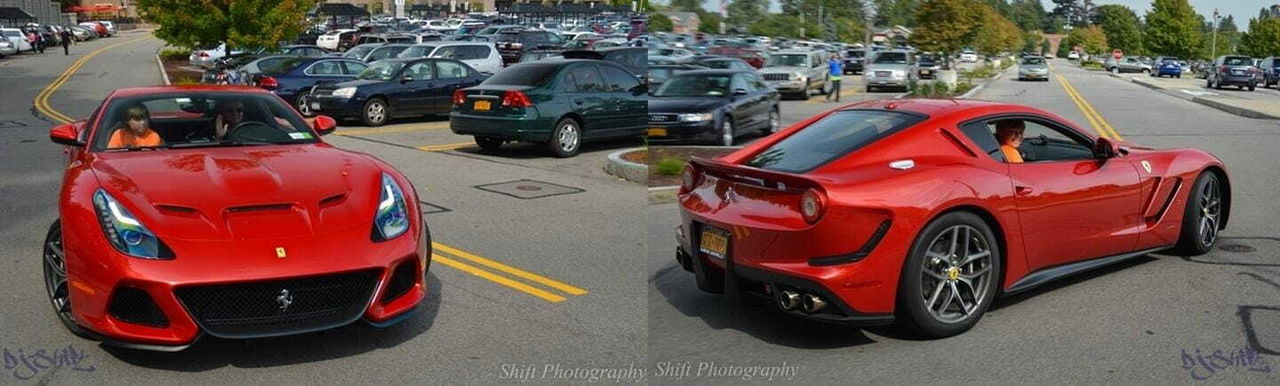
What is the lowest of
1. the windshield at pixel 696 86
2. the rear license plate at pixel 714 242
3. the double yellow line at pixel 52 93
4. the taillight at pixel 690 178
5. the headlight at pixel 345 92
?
the double yellow line at pixel 52 93

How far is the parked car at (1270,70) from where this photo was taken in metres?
49.4

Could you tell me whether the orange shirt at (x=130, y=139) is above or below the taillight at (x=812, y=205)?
above

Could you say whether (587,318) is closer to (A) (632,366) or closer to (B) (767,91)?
(A) (632,366)

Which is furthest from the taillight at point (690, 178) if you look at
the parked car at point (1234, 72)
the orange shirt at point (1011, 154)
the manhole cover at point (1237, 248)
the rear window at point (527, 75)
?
the parked car at point (1234, 72)

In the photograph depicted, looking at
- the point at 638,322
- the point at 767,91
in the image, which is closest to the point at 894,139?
the point at 638,322

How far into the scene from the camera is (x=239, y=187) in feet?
18.6

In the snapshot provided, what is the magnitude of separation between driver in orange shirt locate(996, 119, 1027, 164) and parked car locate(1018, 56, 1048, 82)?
327 inches

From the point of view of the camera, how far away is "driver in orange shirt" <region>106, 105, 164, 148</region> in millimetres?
6645

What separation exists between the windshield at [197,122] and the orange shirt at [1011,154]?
4.07 metres

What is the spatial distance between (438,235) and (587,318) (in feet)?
10.1

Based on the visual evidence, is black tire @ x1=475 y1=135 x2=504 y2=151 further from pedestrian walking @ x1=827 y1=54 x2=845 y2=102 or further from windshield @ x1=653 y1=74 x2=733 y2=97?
windshield @ x1=653 y1=74 x2=733 y2=97

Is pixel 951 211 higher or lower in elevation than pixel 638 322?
higher

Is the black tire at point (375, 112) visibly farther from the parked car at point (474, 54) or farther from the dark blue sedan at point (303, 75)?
the parked car at point (474, 54)

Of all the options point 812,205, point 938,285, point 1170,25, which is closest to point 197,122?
point 812,205
